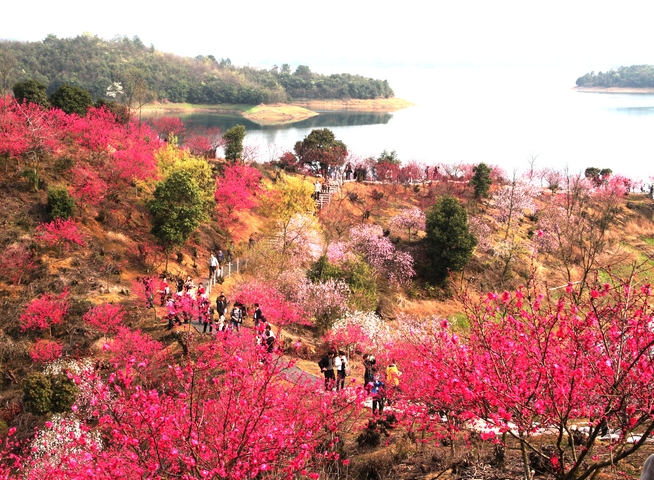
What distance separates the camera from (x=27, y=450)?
1224 centimetres

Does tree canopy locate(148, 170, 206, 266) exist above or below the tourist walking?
above

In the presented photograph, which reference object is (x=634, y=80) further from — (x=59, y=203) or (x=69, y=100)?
(x=59, y=203)

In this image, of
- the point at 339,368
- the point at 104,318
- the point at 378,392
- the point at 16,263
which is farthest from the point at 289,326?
the point at 16,263

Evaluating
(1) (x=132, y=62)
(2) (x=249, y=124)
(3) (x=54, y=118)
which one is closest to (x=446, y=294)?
(3) (x=54, y=118)

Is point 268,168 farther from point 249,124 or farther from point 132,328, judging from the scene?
point 249,124

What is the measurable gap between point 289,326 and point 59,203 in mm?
12179

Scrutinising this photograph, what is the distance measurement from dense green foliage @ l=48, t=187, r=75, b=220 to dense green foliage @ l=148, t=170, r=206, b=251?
142 inches

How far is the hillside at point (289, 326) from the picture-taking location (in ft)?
22.9

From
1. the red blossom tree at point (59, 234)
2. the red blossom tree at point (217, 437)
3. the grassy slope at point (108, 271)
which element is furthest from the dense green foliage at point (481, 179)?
the red blossom tree at point (217, 437)

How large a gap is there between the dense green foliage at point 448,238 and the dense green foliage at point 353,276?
6876 millimetres

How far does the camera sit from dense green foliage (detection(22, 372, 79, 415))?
13234 mm

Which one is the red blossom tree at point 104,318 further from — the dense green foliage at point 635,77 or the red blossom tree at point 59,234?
the dense green foliage at point 635,77

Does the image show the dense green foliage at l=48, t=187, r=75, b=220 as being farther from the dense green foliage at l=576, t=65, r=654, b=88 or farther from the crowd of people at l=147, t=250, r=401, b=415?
the dense green foliage at l=576, t=65, r=654, b=88

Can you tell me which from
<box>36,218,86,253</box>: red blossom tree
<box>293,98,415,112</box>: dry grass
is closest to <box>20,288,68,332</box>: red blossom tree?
<box>36,218,86,253</box>: red blossom tree
